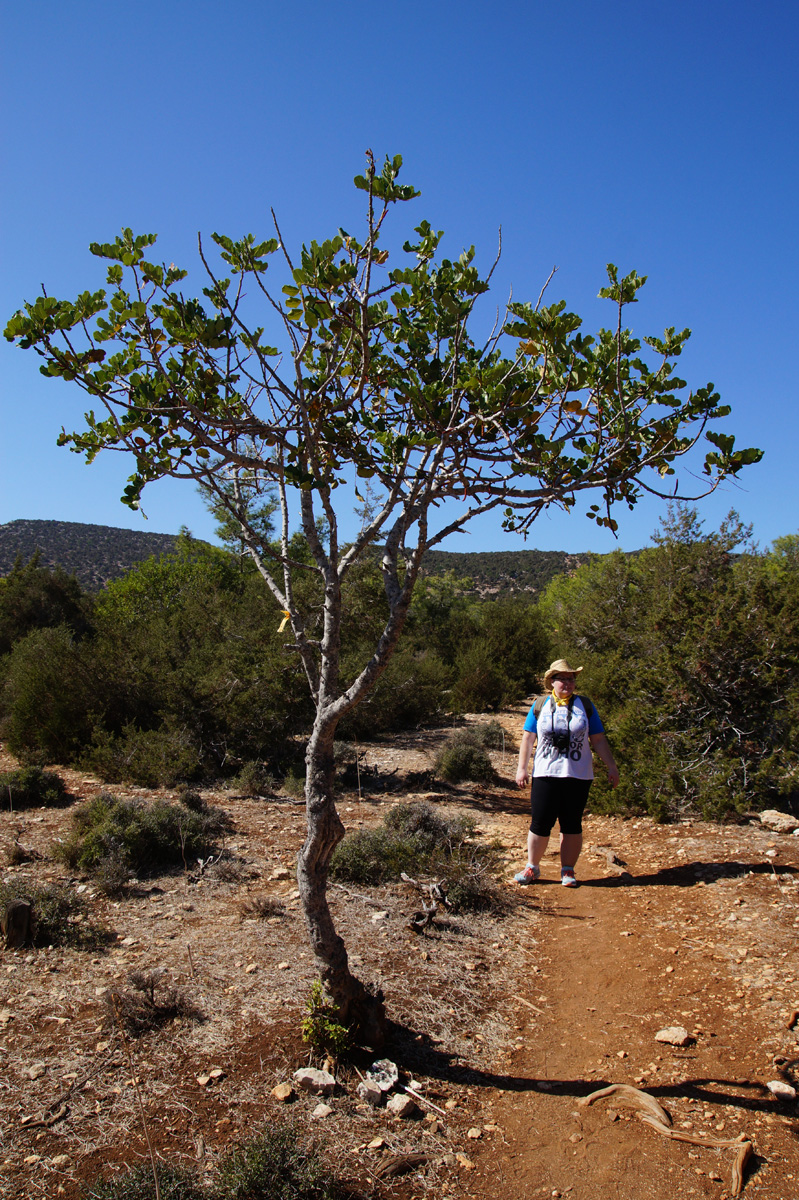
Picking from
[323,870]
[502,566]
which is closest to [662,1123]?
[323,870]

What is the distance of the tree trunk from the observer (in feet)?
10.7

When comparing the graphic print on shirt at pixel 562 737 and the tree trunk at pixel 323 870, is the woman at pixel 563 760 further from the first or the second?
the tree trunk at pixel 323 870

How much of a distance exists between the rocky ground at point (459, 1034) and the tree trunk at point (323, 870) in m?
0.36

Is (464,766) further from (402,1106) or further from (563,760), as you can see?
(402,1106)

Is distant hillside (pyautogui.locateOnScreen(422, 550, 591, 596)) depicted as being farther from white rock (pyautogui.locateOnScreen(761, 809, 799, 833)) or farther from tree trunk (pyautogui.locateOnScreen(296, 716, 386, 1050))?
tree trunk (pyautogui.locateOnScreen(296, 716, 386, 1050))

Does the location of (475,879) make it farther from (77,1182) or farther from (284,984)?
(77,1182)

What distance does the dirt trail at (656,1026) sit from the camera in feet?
8.84

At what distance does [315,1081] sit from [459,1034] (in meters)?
0.92

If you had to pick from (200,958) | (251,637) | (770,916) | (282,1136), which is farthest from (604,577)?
(282,1136)

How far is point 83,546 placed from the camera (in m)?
52.4

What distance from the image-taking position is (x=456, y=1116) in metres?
3.02

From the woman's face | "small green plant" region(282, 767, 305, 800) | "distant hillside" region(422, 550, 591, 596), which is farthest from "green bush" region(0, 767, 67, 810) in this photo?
"distant hillside" region(422, 550, 591, 596)

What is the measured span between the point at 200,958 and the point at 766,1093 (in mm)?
3235

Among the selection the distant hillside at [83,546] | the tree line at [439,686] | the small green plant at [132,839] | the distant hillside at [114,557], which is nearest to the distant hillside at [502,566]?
the distant hillside at [114,557]
